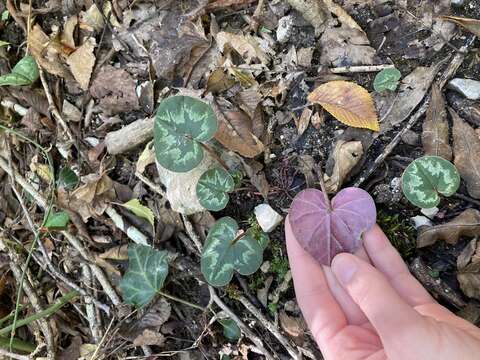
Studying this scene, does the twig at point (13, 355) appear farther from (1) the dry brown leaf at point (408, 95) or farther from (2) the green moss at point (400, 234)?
(1) the dry brown leaf at point (408, 95)

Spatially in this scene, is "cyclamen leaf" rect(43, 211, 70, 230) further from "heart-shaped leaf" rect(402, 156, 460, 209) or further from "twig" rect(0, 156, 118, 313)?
"heart-shaped leaf" rect(402, 156, 460, 209)

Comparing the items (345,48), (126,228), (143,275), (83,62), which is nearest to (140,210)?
(126,228)

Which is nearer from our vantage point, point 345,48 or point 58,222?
point 345,48

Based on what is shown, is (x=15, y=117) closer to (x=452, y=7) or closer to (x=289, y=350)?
(x=289, y=350)

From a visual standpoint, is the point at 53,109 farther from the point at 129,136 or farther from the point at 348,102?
the point at 348,102

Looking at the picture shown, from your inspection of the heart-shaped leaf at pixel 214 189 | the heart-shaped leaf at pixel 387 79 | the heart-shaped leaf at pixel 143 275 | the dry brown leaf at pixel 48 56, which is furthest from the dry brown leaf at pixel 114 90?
the heart-shaped leaf at pixel 387 79
